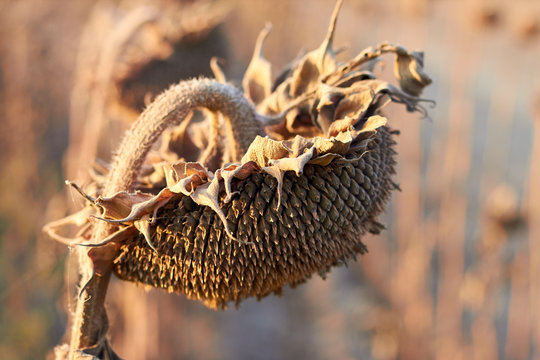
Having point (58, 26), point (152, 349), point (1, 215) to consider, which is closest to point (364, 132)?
point (152, 349)

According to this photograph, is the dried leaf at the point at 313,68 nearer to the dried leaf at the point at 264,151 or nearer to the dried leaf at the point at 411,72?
the dried leaf at the point at 411,72

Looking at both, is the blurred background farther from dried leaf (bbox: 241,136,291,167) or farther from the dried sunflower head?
dried leaf (bbox: 241,136,291,167)

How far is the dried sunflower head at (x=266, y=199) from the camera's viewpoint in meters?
0.82

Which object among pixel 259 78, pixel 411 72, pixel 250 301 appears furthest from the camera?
pixel 250 301

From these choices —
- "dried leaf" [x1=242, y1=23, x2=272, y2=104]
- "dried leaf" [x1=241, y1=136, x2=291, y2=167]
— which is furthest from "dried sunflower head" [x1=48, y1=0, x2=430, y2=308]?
"dried leaf" [x1=242, y1=23, x2=272, y2=104]

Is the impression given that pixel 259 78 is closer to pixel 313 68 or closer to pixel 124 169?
pixel 313 68

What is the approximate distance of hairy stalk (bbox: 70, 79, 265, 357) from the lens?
0.89 meters

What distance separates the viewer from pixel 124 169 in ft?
2.96

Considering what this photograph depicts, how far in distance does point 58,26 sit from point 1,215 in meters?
1.69

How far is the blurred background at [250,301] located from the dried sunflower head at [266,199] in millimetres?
254

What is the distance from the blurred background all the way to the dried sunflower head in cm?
25

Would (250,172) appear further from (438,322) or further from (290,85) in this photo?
(438,322)

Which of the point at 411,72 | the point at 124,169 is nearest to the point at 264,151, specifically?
the point at 124,169

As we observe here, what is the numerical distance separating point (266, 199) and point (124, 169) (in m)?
0.27
